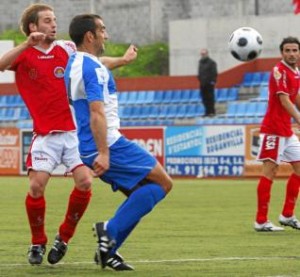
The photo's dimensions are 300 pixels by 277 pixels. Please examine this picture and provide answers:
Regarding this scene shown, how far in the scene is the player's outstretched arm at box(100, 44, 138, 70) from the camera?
986cm

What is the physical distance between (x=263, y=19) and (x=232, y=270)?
25.6 meters

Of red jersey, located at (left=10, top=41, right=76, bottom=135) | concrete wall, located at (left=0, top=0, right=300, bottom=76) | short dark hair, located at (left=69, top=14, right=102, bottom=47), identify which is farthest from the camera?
concrete wall, located at (left=0, top=0, right=300, bottom=76)

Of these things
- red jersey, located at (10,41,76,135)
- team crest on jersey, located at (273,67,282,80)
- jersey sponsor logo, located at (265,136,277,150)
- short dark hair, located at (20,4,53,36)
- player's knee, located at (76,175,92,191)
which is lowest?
jersey sponsor logo, located at (265,136,277,150)

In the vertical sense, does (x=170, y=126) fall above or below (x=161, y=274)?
below

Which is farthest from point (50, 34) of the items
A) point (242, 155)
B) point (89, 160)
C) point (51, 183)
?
point (242, 155)

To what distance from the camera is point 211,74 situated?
30.7 m

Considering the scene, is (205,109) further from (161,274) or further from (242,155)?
(161,274)

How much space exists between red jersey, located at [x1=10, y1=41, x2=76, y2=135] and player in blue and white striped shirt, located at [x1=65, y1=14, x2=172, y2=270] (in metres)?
0.75

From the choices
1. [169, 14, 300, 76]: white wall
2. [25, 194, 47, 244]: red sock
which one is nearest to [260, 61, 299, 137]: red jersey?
[25, 194, 47, 244]: red sock

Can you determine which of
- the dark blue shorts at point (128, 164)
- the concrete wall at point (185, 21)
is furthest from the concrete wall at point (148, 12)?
the dark blue shorts at point (128, 164)

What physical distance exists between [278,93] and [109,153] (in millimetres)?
4874

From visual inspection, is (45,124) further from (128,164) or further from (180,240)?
(180,240)

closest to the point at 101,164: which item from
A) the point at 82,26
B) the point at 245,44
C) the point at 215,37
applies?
the point at 82,26

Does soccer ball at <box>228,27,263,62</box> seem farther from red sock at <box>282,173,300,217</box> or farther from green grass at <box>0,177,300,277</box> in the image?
red sock at <box>282,173,300,217</box>
